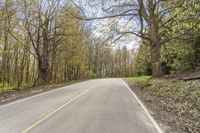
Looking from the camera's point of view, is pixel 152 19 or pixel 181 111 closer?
pixel 181 111

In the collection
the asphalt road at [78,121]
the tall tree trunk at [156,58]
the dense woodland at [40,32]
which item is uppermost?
the dense woodland at [40,32]

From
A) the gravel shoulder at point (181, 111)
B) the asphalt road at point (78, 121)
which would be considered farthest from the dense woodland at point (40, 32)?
the asphalt road at point (78, 121)

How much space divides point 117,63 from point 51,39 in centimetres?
7360

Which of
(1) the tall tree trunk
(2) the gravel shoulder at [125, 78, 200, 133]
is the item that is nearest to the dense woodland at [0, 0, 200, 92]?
(1) the tall tree trunk

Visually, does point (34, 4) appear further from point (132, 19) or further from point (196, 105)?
point (196, 105)

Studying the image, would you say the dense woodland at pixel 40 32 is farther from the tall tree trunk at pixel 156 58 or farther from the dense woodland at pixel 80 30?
the tall tree trunk at pixel 156 58

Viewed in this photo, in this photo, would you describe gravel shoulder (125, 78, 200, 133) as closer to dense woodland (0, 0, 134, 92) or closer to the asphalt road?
the asphalt road

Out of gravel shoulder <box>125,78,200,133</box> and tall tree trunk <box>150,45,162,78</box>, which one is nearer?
gravel shoulder <box>125,78,200,133</box>

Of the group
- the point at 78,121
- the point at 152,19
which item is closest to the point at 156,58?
the point at 152,19

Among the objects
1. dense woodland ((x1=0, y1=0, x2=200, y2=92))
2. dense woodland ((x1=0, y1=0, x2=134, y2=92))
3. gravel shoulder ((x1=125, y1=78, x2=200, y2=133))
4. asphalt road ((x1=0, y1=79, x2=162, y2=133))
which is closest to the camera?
asphalt road ((x1=0, y1=79, x2=162, y2=133))

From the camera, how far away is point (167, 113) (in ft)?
40.3

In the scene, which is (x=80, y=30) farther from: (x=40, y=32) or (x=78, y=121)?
(x=78, y=121)

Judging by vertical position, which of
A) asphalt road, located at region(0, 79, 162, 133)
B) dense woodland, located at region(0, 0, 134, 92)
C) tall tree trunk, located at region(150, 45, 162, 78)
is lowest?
asphalt road, located at region(0, 79, 162, 133)

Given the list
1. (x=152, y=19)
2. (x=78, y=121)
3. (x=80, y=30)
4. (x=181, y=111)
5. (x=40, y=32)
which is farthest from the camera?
(x=80, y=30)
